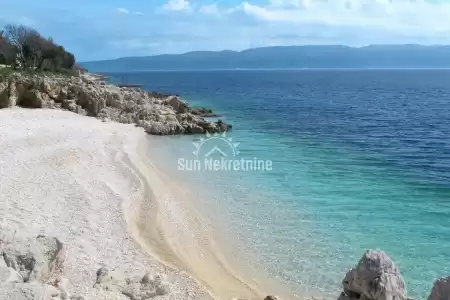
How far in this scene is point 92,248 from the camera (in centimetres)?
1062

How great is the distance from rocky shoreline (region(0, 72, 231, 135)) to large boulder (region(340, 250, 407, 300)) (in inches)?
1000

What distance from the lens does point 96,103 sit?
32.8 m

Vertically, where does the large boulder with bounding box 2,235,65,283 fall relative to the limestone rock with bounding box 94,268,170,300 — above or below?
above

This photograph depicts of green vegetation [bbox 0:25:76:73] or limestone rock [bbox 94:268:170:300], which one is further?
green vegetation [bbox 0:25:76:73]

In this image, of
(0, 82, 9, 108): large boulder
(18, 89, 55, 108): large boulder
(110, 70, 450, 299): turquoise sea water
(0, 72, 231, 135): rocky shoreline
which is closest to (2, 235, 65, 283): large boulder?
(110, 70, 450, 299): turquoise sea water

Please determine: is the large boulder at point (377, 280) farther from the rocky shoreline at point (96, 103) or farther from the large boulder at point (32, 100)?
the large boulder at point (32, 100)

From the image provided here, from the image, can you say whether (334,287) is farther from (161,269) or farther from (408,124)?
(408,124)

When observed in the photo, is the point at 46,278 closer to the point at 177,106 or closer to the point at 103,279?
the point at 103,279

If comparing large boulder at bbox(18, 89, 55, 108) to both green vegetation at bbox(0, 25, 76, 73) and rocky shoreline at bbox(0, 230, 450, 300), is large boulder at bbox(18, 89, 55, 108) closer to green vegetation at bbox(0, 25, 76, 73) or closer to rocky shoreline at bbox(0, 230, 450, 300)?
green vegetation at bbox(0, 25, 76, 73)

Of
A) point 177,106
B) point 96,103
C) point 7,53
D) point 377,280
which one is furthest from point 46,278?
point 7,53

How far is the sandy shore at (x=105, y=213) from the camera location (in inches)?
397

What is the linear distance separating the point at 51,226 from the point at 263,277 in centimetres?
539

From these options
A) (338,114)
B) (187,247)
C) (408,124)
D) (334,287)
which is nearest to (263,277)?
(334,287)

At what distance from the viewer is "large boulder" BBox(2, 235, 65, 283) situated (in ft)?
25.0
